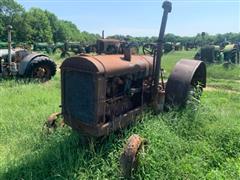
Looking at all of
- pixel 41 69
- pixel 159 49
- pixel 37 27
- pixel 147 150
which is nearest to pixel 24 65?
pixel 41 69

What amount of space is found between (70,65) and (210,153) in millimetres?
2012

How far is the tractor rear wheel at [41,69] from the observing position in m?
10.3

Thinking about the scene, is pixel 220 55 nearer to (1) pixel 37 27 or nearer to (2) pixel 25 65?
(2) pixel 25 65

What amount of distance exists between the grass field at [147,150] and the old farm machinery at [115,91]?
224mm

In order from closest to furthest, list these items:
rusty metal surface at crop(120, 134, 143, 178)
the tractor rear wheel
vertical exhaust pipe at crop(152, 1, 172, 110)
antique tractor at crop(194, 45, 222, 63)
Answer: rusty metal surface at crop(120, 134, 143, 178) → vertical exhaust pipe at crop(152, 1, 172, 110) → the tractor rear wheel → antique tractor at crop(194, 45, 222, 63)

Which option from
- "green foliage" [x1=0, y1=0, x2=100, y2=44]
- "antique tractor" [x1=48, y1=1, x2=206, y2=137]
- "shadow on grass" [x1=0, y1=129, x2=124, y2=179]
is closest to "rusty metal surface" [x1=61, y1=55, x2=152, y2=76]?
"antique tractor" [x1=48, y1=1, x2=206, y2=137]

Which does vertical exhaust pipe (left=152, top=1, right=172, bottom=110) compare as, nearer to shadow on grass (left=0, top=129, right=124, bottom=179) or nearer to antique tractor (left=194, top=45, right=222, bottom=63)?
shadow on grass (left=0, top=129, right=124, bottom=179)

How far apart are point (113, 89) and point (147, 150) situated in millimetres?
835

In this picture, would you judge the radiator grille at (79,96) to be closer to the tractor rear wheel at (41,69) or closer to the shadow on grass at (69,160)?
the shadow on grass at (69,160)

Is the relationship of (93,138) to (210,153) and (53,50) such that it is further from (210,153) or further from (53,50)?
(53,50)

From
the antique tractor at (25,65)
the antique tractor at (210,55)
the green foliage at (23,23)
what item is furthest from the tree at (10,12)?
the antique tractor at (25,65)

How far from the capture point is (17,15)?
52312 millimetres

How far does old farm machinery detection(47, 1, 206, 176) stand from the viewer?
352 cm

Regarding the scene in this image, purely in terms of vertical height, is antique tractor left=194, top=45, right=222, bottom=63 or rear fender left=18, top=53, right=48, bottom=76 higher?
antique tractor left=194, top=45, right=222, bottom=63
